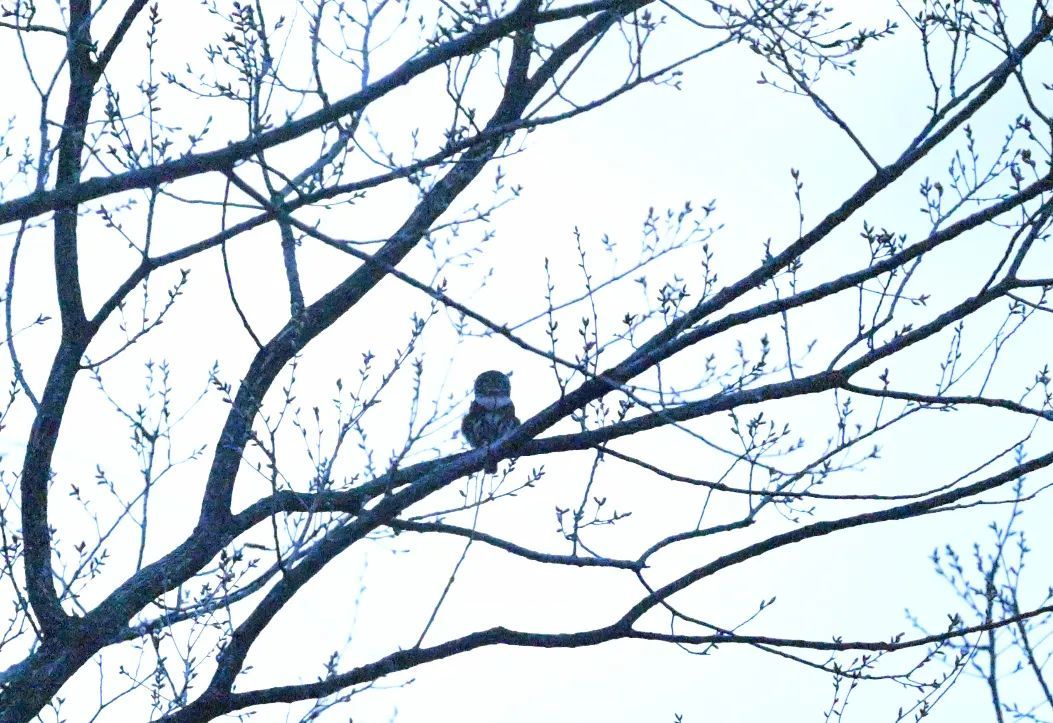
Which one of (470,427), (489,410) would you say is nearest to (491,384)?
(489,410)

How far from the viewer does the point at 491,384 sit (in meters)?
6.47

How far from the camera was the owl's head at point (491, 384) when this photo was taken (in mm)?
6469

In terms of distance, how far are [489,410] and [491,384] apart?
16 cm

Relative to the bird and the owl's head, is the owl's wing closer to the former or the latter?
the bird

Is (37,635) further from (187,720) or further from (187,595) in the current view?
(187,720)

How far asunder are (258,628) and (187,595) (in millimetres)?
620

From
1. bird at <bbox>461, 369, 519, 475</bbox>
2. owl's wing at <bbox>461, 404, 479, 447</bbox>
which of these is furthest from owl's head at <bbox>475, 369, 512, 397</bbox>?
owl's wing at <bbox>461, 404, 479, 447</bbox>

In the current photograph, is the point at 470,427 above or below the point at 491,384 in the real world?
below

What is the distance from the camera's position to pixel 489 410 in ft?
21.5

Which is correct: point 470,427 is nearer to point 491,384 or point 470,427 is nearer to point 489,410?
point 489,410

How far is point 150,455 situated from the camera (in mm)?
4324

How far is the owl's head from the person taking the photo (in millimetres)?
6469

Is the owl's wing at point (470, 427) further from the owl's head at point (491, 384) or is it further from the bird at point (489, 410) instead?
the owl's head at point (491, 384)

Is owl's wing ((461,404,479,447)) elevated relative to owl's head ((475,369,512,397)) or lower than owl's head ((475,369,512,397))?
lower
